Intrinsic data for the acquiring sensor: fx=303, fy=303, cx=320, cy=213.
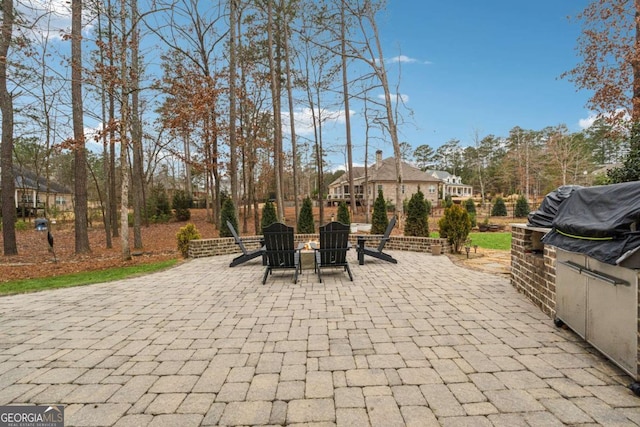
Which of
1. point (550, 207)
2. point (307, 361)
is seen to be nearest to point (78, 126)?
point (307, 361)

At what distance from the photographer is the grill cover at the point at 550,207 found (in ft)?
12.0

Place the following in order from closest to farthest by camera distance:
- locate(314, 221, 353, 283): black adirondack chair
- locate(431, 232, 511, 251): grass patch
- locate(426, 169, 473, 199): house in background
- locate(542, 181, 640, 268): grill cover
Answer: locate(542, 181, 640, 268): grill cover
locate(314, 221, 353, 283): black adirondack chair
locate(431, 232, 511, 251): grass patch
locate(426, 169, 473, 199): house in background

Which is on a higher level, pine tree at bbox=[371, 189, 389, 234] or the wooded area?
the wooded area

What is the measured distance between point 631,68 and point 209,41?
14.2 m

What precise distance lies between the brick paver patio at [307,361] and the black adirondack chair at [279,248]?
906 millimetres

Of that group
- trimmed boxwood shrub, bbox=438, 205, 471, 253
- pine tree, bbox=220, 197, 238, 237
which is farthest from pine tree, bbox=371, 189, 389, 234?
pine tree, bbox=220, 197, 238, 237

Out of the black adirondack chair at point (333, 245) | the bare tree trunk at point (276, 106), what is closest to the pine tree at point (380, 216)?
the bare tree trunk at point (276, 106)

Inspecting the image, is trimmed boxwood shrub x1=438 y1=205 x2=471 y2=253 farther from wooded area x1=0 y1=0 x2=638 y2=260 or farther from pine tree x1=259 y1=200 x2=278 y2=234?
pine tree x1=259 y1=200 x2=278 y2=234

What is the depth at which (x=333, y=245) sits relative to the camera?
5238mm

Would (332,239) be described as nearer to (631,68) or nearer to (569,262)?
(569,262)

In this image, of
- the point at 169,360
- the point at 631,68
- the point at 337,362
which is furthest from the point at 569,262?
the point at 631,68

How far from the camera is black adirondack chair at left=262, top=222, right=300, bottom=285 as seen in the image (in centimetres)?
497

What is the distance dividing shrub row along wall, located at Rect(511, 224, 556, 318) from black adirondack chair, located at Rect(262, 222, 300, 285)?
3.31 metres

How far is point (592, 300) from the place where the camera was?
2453 millimetres
